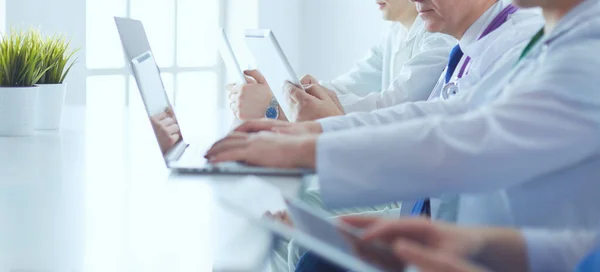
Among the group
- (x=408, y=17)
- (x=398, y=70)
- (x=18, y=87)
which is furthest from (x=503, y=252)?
(x=408, y=17)

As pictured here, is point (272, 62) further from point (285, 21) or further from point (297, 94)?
point (285, 21)

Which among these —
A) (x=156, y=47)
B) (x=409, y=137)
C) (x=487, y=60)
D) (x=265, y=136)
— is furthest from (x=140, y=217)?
(x=156, y=47)

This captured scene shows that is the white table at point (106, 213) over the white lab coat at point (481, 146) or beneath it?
beneath

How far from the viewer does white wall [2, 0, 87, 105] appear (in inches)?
154

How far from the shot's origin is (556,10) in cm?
145

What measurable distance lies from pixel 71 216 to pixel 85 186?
0.24 m

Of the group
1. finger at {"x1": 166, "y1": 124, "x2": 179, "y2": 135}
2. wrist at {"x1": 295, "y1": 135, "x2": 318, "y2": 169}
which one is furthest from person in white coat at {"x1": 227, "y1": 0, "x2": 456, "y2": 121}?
wrist at {"x1": 295, "y1": 135, "x2": 318, "y2": 169}

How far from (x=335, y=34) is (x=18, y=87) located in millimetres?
3932

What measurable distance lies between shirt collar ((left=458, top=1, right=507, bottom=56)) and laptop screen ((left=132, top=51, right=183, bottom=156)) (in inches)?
28.4

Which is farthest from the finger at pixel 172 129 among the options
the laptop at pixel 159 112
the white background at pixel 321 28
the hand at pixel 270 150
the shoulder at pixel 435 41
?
the white background at pixel 321 28

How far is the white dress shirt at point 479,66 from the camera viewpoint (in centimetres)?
172

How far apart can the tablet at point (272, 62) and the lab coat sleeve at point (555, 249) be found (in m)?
1.25

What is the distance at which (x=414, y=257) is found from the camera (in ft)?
2.88

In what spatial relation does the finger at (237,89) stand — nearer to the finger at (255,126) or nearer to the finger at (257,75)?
the finger at (257,75)
